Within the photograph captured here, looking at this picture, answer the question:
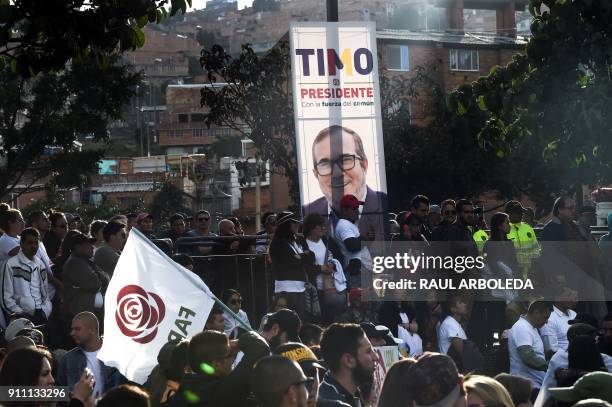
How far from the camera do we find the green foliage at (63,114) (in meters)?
24.0

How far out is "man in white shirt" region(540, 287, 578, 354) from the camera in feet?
38.7

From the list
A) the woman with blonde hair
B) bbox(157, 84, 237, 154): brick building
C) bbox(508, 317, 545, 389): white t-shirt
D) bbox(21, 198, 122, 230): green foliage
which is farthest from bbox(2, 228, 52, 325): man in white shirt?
bbox(157, 84, 237, 154): brick building

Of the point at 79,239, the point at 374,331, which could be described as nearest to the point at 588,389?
the point at 374,331

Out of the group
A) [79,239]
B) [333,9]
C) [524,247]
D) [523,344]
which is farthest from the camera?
[524,247]

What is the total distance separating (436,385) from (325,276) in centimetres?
669

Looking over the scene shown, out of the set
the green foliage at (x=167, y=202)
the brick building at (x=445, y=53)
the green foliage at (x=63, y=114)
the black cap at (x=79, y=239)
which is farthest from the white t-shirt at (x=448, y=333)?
the brick building at (x=445, y=53)

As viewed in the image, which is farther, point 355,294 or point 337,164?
point 355,294

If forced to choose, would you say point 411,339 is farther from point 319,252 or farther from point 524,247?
point 524,247

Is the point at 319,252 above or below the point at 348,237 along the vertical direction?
below

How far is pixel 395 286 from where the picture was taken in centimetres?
1251

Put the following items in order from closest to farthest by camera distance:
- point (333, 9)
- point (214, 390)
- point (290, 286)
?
point (214, 390) < point (290, 286) < point (333, 9)

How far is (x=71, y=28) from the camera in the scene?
6.65 metres

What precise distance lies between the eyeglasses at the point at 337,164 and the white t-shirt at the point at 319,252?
69 centimetres

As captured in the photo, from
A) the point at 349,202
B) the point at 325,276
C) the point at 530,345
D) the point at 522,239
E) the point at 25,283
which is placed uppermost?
the point at 349,202
